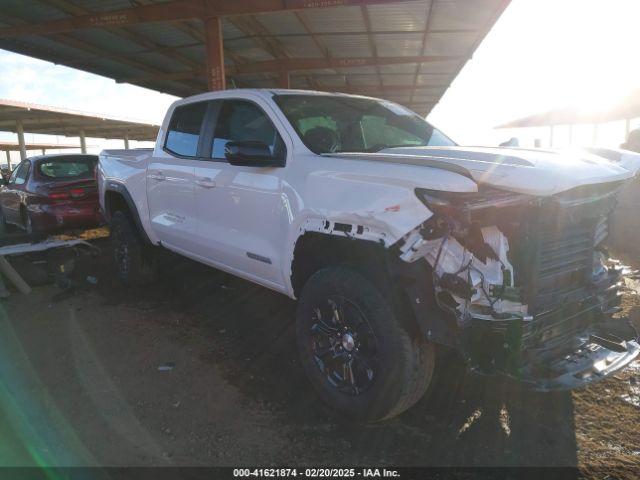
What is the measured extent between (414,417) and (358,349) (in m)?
0.64

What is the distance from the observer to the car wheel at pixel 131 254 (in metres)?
5.57

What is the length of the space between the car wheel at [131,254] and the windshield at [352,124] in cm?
272

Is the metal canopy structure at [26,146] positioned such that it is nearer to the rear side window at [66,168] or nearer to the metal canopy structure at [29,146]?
the metal canopy structure at [29,146]

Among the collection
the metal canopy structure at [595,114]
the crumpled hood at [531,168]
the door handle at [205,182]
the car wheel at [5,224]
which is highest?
the metal canopy structure at [595,114]

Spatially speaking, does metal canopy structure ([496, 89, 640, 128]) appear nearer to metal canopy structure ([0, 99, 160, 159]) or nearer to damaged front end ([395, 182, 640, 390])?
damaged front end ([395, 182, 640, 390])

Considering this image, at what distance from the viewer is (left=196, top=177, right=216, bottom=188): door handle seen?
404cm

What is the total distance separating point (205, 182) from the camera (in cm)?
412

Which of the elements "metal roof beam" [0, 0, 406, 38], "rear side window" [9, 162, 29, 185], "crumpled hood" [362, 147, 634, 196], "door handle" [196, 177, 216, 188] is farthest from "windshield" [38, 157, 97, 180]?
"crumpled hood" [362, 147, 634, 196]

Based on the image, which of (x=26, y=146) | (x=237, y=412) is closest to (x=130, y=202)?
(x=237, y=412)

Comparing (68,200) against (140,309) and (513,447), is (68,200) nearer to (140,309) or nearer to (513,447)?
(140,309)

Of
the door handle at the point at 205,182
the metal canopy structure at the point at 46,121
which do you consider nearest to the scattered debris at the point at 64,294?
the door handle at the point at 205,182

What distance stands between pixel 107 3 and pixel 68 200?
4.56 metres

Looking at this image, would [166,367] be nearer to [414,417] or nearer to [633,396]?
[414,417]

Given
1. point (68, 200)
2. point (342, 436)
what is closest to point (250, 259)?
point (342, 436)
